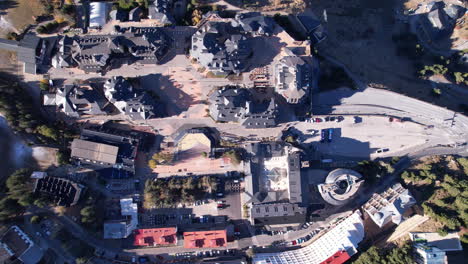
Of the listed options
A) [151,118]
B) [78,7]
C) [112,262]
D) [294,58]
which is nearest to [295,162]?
[294,58]

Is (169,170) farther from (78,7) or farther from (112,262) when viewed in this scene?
(78,7)

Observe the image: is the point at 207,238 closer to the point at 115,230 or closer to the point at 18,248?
the point at 115,230

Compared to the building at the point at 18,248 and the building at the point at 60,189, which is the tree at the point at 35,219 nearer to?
the building at the point at 18,248

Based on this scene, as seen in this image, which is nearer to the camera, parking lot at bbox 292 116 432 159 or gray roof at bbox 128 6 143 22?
gray roof at bbox 128 6 143 22

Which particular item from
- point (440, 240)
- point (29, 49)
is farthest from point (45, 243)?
point (440, 240)

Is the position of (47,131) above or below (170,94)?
below

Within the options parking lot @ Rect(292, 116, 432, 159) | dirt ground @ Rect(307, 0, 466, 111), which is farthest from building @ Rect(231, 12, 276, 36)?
parking lot @ Rect(292, 116, 432, 159)

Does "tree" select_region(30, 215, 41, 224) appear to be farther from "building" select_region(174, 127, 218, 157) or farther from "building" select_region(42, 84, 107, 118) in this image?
"building" select_region(174, 127, 218, 157)
